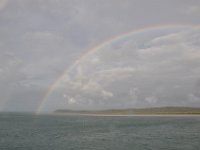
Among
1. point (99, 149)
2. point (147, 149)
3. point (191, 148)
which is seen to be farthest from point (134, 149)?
point (191, 148)

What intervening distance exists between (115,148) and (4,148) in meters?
24.1

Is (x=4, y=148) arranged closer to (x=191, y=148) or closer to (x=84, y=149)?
(x=84, y=149)

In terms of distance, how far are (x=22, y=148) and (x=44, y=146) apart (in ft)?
17.3

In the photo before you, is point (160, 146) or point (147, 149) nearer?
point (147, 149)

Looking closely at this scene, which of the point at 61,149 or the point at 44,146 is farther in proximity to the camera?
the point at 44,146

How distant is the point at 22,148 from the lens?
62438 mm

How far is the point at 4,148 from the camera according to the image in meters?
62.7

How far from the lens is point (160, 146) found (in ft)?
209

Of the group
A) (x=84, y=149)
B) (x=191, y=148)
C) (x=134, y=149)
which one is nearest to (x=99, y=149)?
(x=84, y=149)

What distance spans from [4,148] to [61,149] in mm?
12617

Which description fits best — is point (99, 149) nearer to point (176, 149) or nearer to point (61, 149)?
point (61, 149)

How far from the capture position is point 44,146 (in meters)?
65.7

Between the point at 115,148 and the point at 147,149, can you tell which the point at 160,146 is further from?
the point at 115,148

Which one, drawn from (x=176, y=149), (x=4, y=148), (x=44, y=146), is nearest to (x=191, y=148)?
(x=176, y=149)
